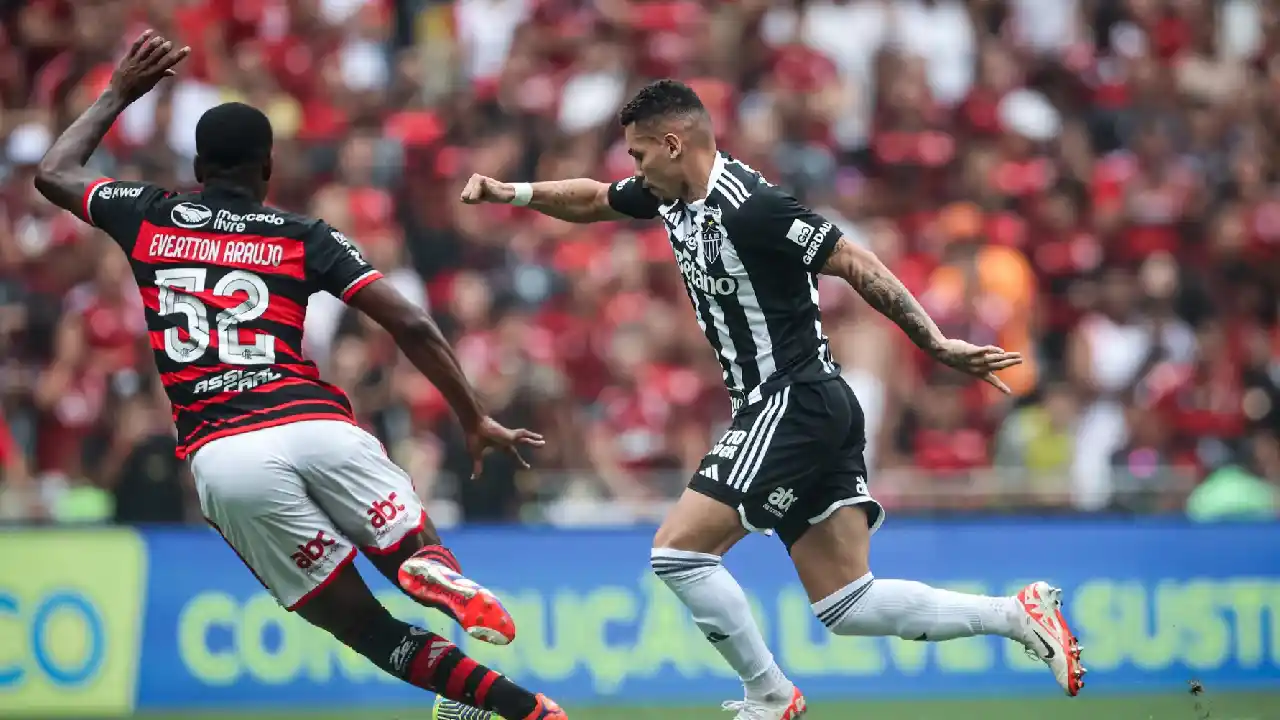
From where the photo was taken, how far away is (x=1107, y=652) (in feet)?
37.1

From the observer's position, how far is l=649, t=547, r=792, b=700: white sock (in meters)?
7.04

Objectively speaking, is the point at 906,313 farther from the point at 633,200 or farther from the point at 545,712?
the point at 545,712

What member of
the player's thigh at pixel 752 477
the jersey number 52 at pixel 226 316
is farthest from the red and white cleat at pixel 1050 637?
the jersey number 52 at pixel 226 316

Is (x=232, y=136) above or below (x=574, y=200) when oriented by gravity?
above

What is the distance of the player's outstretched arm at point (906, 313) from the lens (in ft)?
22.2

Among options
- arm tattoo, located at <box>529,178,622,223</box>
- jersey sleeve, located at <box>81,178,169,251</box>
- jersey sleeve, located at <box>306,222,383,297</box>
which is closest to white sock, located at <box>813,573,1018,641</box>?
arm tattoo, located at <box>529,178,622,223</box>

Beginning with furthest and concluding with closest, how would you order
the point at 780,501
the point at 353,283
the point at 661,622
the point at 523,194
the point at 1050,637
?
1. the point at 661,622
2. the point at 523,194
3. the point at 1050,637
4. the point at 780,501
5. the point at 353,283

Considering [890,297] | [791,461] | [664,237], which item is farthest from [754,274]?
[664,237]

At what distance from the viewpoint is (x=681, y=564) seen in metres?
7.03

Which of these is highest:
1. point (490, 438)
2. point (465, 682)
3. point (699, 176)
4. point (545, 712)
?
point (699, 176)

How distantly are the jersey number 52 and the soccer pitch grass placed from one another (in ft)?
12.7

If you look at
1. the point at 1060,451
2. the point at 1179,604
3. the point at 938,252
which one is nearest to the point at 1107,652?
the point at 1179,604

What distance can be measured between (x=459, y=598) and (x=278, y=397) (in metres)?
1.12

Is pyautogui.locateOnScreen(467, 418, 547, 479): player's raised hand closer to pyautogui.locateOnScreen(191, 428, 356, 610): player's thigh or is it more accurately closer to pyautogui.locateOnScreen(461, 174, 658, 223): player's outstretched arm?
pyautogui.locateOnScreen(191, 428, 356, 610): player's thigh
